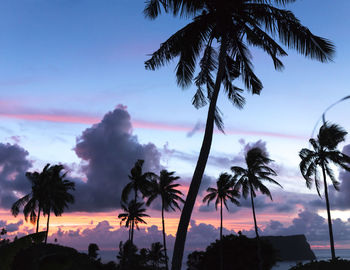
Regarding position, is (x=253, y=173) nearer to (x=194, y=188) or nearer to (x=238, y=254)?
(x=238, y=254)

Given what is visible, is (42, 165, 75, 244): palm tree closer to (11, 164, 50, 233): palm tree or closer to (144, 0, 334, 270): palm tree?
(11, 164, 50, 233): palm tree

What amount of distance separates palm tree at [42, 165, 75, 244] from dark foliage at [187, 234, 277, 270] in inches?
834

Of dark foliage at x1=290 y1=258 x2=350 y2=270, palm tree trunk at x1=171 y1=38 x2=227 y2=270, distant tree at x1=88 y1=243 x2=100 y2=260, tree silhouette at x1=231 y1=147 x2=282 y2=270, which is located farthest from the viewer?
distant tree at x1=88 y1=243 x2=100 y2=260

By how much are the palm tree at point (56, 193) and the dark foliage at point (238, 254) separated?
69.5 ft

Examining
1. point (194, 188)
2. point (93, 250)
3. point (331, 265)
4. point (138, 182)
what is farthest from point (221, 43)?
point (93, 250)

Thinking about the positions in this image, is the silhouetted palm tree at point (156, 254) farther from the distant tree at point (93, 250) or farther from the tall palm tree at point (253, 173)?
the tall palm tree at point (253, 173)

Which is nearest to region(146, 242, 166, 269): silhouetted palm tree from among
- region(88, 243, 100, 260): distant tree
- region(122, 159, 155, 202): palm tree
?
region(88, 243, 100, 260): distant tree

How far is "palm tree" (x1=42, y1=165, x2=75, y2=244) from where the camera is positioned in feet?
159

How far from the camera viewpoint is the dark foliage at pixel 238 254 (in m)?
50.2

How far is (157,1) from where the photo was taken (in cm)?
1435

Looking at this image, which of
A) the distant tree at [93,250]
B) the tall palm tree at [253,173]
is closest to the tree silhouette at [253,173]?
the tall palm tree at [253,173]

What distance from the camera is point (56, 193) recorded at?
49.4 meters

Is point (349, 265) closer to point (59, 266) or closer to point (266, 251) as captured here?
point (59, 266)

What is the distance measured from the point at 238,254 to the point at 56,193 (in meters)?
26.2
